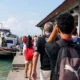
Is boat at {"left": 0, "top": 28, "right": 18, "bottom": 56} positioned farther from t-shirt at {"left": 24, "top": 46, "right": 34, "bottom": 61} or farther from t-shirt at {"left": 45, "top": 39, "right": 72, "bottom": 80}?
t-shirt at {"left": 45, "top": 39, "right": 72, "bottom": 80}

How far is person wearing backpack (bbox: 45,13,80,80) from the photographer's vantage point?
329cm

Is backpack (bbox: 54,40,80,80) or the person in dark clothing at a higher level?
the person in dark clothing

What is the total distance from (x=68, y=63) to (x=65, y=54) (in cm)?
11

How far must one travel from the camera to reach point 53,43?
3635 mm

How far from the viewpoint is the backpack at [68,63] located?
3287mm

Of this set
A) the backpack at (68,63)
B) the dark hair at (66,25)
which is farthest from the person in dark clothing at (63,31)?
the backpack at (68,63)

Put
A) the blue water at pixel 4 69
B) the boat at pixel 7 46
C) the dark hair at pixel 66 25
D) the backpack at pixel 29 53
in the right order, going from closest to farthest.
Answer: the dark hair at pixel 66 25 < the backpack at pixel 29 53 < the blue water at pixel 4 69 < the boat at pixel 7 46

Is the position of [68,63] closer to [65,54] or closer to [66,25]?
[65,54]

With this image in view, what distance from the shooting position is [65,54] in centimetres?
336

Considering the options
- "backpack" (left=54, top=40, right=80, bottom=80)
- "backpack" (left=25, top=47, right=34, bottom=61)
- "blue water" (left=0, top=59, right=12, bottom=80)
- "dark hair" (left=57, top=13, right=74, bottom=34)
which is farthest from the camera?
"blue water" (left=0, top=59, right=12, bottom=80)

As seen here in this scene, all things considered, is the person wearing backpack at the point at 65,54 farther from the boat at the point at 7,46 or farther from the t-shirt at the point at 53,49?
the boat at the point at 7,46

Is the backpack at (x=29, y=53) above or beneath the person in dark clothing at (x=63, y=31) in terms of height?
beneath

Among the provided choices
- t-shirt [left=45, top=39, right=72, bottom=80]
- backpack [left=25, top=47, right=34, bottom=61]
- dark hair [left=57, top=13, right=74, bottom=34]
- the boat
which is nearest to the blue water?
the boat

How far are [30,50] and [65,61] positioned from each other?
23.9 feet
